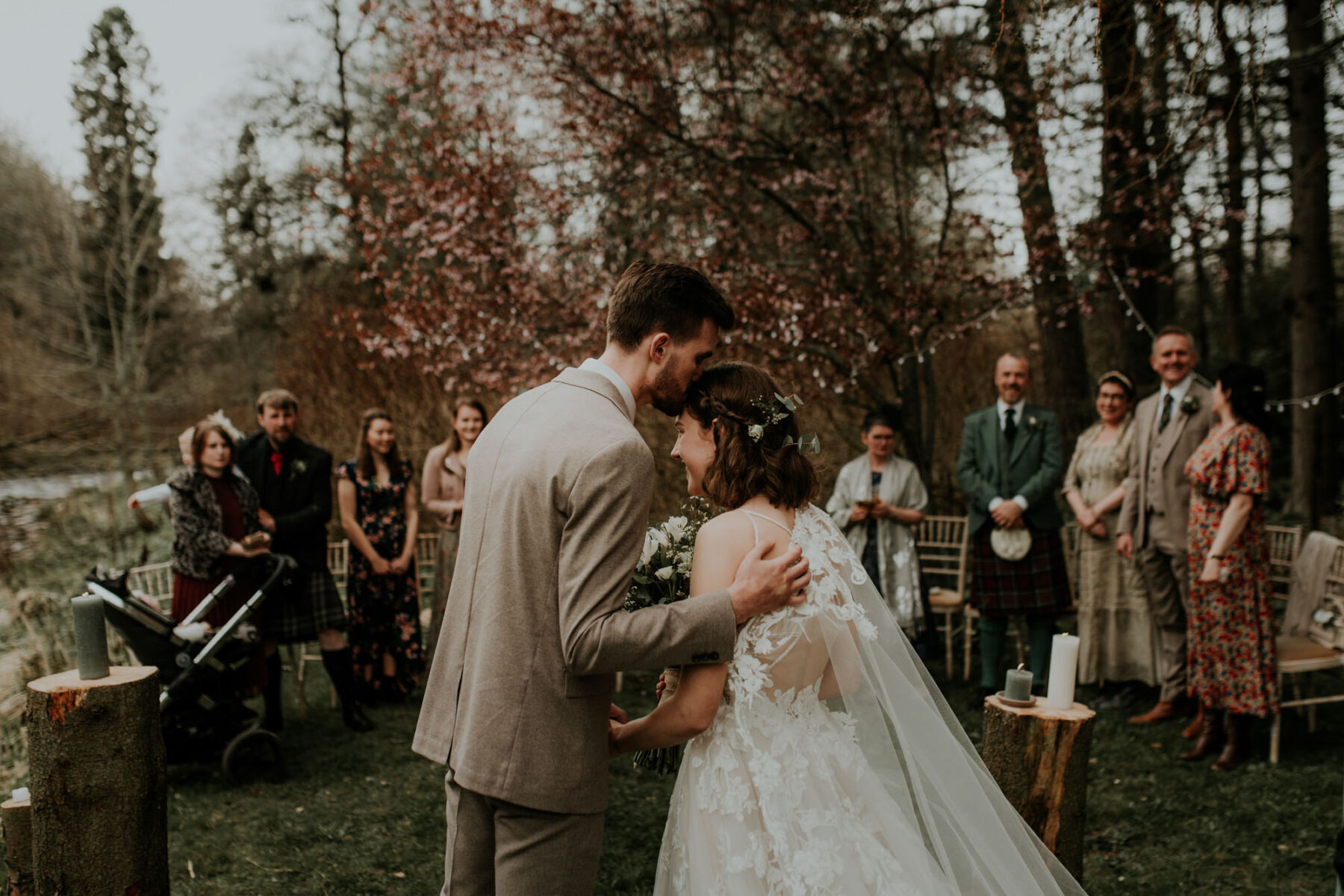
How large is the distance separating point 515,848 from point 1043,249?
267 inches

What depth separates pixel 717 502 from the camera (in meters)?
2.32

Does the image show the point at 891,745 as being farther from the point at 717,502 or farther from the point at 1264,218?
the point at 1264,218

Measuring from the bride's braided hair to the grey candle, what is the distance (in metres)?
1.83

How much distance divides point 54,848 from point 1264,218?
542 inches

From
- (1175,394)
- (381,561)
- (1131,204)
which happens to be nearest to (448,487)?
(381,561)

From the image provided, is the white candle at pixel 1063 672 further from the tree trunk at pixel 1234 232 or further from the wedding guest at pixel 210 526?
the tree trunk at pixel 1234 232

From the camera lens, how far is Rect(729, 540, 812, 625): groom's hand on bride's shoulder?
193 centimetres

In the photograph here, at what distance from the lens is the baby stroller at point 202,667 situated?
4.35 metres

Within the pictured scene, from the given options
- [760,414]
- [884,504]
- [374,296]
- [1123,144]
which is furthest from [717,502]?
[374,296]

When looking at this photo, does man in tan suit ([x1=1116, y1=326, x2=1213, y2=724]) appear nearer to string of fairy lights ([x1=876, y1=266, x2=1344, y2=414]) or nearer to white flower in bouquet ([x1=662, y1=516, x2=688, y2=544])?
string of fairy lights ([x1=876, y1=266, x2=1344, y2=414])

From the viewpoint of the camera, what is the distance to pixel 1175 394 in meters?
5.24

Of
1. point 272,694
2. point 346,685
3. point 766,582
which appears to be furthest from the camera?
point 346,685

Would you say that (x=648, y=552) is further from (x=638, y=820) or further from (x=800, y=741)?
(x=638, y=820)

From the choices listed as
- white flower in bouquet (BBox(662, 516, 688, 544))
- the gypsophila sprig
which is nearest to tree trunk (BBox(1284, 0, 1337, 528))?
the gypsophila sprig
